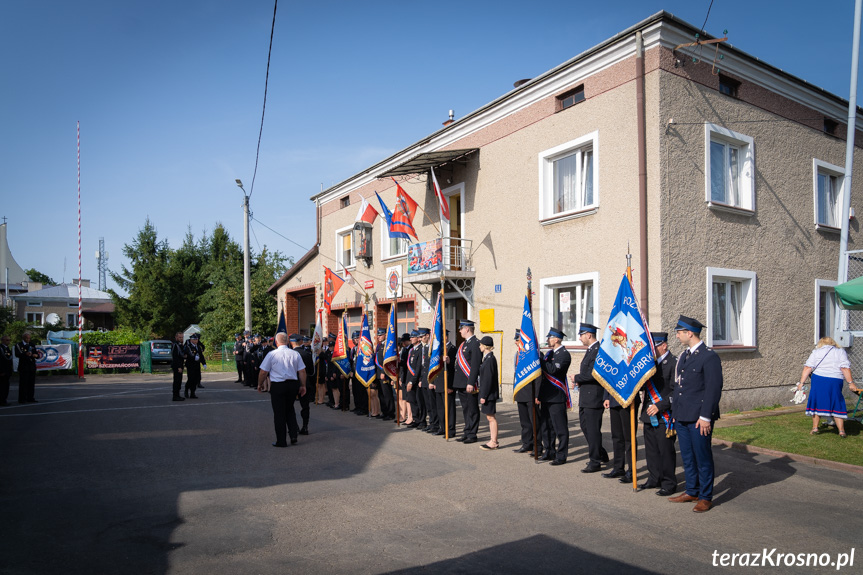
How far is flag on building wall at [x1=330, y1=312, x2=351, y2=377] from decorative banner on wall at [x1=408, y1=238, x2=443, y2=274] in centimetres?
409

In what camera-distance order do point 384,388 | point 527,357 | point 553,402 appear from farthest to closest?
point 384,388 → point 527,357 → point 553,402

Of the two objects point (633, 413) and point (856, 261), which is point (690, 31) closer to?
point (856, 261)

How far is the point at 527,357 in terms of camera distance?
913 cm

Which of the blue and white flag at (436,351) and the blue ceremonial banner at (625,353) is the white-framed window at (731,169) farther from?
the blue ceremonial banner at (625,353)

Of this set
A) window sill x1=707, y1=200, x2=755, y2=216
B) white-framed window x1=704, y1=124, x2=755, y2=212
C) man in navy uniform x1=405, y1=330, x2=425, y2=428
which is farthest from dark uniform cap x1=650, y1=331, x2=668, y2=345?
white-framed window x1=704, y1=124, x2=755, y2=212

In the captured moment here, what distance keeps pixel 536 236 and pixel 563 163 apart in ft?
6.44

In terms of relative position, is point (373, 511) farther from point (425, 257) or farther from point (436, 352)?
point (425, 257)

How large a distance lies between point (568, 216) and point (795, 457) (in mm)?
7555

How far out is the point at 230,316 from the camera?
40812mm

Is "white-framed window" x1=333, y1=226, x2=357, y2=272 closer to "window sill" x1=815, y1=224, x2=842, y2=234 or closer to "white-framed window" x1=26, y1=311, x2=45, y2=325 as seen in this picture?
"window sill" x1=815, y1=224, x2=842, y2=234

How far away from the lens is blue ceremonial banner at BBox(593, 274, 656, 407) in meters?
7.37

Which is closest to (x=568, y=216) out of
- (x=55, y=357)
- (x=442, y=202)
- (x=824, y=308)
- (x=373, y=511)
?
(x=442, y=202)

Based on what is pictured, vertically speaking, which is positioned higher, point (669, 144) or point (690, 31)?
point (690, 31)

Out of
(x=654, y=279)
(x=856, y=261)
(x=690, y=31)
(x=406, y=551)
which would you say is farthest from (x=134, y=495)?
(x=856, y=261)
